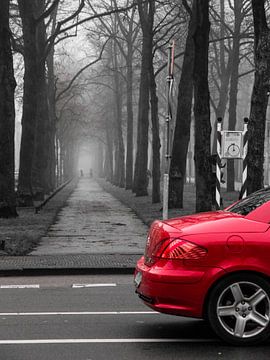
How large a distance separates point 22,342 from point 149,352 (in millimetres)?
1219

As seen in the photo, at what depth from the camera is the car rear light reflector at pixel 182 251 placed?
21.1 ft

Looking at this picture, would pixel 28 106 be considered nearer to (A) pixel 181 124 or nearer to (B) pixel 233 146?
(A) pixel 181 124

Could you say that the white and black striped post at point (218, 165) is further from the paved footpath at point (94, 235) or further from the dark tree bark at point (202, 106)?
the paved footpath at point (94, 235)

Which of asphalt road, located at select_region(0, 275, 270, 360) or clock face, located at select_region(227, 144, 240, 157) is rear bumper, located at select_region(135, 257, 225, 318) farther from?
clock face, located at select_region(227, 144, 240, 157)

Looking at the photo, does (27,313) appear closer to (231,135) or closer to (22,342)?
(22,342)

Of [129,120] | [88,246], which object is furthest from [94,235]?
[129,120]

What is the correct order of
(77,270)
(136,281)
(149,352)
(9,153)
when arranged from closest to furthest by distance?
(149,352) → (136,281) → (77,270) → (9,153)

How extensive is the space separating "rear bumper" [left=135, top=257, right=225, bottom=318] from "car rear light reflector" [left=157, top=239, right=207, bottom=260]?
0.06 meters

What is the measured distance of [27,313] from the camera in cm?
818

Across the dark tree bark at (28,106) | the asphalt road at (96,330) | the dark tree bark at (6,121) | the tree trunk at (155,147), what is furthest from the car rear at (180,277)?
the tree trunk at (155,147)

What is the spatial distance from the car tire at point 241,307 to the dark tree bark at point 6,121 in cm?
1311

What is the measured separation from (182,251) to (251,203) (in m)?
1.18

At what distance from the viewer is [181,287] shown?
6398 mm

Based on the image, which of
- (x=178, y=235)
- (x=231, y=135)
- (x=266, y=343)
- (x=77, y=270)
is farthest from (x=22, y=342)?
(x=231, y=135)
